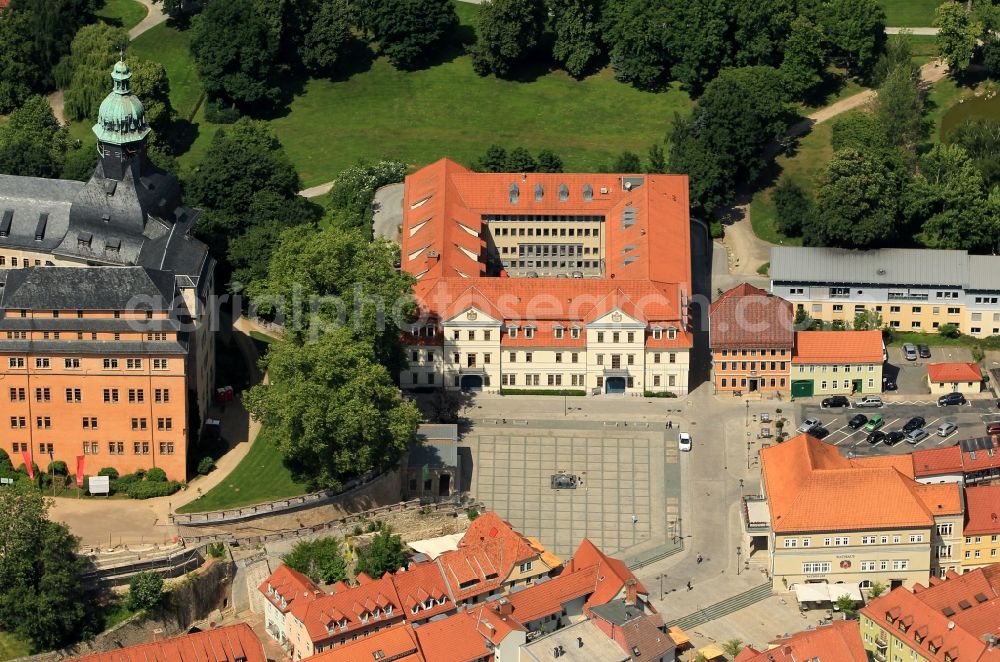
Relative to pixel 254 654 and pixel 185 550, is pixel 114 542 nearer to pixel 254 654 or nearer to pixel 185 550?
pixel 185 550

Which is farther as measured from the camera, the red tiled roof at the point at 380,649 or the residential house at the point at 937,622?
the residential house at the point at 937,622

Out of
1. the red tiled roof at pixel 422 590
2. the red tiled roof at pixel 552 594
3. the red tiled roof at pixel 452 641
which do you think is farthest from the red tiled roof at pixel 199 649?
the red tiled roof at pixel 552 594

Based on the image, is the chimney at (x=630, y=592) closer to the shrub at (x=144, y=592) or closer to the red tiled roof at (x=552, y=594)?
the red tiled roof at (x=552, y=594)

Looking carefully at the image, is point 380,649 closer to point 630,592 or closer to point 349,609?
point 349,609

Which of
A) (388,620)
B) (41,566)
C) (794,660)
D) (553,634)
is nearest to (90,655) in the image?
(41,566)

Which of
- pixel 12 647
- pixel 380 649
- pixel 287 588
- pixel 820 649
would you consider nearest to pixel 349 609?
pixel 287 588

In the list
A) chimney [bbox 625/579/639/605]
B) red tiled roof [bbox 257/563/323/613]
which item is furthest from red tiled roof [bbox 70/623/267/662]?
chimney [bbox 625/579/639/605]

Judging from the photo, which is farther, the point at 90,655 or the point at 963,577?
the point at 963,577
